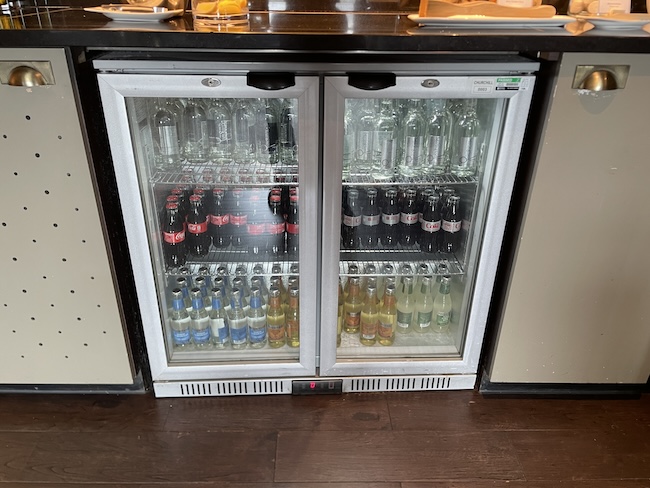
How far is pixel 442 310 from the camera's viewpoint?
1.92 metres

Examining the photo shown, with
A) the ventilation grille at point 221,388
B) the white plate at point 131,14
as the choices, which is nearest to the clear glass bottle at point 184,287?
the ventilation grille at point 221,388

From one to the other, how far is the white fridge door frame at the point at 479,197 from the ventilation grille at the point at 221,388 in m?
0.17

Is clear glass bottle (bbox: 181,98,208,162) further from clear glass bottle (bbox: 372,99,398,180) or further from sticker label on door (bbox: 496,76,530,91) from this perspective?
sticker label on door (bbox: 496,76,530,91)

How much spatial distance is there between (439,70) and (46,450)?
157 cm

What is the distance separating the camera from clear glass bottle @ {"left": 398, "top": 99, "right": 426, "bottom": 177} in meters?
1.62

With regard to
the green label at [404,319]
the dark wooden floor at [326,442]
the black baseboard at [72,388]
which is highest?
the green label at [404,319]

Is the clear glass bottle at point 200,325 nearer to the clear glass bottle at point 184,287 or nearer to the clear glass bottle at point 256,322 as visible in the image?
the clear glass bottle at point 184,287

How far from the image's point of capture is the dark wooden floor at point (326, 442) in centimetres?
154

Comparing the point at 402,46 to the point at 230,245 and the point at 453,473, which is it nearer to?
the point at 230,245

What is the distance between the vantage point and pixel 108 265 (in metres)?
1.52

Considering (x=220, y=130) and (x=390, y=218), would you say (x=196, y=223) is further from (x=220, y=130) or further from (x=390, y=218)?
(x=390, y=218)

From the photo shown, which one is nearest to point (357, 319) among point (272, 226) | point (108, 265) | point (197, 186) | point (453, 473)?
point (272, 226)

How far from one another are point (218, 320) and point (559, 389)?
117 centimetres

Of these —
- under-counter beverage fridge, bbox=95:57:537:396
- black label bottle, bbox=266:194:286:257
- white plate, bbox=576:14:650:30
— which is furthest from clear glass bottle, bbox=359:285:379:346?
white plate, bbox=576:14:650:30
